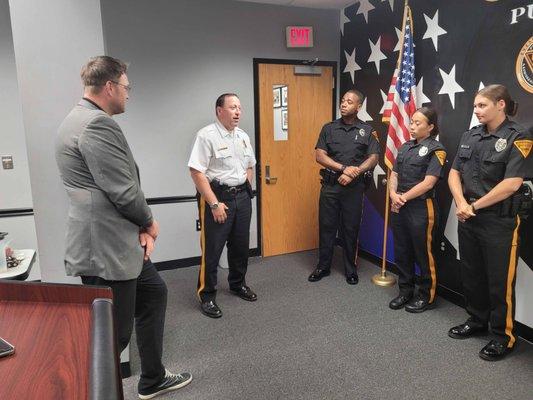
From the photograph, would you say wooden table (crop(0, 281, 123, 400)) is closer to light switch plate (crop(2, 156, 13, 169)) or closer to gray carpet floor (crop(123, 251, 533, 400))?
gray carpet floor (crop(123, 251, 533, 400))

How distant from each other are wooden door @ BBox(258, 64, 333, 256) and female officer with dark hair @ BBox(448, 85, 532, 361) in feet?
5.98

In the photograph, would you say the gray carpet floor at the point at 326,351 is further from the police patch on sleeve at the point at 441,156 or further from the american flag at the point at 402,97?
the american flag at the point at 402,97

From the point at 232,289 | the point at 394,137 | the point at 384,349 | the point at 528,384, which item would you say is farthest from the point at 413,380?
the point at 394,137

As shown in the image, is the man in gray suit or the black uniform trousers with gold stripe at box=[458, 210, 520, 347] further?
the black uniform trousers with gold stripe at box=[458, 210, 520, 347]

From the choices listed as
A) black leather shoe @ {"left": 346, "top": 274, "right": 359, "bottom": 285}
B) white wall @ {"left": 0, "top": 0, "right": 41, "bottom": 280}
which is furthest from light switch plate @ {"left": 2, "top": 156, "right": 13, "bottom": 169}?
black leather shoe @ {"left": 346, "top": 274, "right": 359, "bottom": 285}

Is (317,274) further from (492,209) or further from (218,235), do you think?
(492,209)

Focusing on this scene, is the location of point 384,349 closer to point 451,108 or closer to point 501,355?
point 501,355

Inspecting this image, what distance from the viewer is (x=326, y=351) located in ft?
7.65

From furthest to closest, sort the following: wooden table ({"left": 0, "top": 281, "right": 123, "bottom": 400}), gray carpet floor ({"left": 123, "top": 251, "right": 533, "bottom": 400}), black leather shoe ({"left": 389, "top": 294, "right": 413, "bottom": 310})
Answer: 1. black leather shoe ({"left": 389, "top": 294, "right": 413, "bottom": 310})
2. gray carpet floor ({"left": 123, "top": 251, "right": 533, "bottom": 400})
3. wooden table ({"left": 0, "top": 281, "right": 123, "bottom": 400})

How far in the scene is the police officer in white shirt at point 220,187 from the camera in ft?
8.73

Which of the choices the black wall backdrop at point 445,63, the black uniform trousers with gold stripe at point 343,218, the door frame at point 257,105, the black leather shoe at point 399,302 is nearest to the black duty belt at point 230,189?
the black uniform trousers with gold stripe at point 343,218

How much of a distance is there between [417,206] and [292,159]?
1.56 m

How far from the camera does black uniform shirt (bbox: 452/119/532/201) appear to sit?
6.86 feet

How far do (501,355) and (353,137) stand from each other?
1.84 meters
